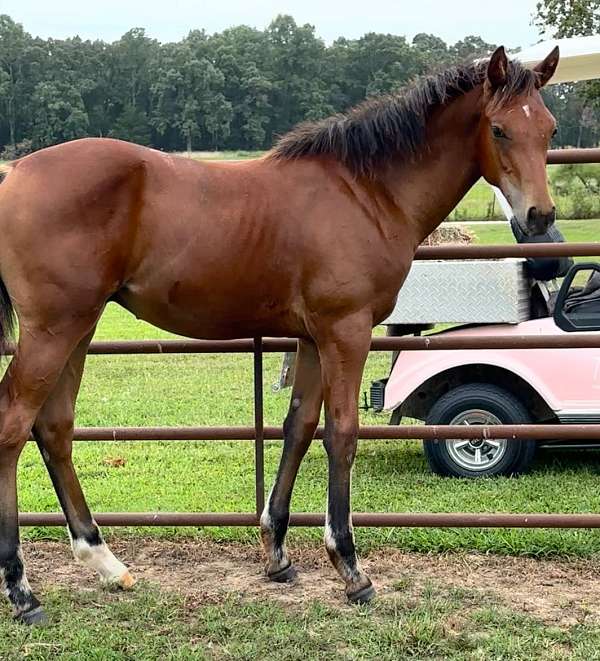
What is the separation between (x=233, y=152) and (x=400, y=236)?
3.10 metres

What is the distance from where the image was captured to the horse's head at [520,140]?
2.86 m

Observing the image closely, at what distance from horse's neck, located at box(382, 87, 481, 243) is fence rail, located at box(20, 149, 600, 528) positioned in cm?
39

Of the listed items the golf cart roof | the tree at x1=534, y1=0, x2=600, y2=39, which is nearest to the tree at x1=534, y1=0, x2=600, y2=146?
the tree at x1=534, y1=0, x2=600, y2=39

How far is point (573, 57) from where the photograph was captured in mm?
5746

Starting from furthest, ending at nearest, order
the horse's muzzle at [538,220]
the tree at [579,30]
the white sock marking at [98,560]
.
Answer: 1. the tree at [579,30]
2. the white sock marking at [98,560]
3. the horse's muzzle at [538,220]

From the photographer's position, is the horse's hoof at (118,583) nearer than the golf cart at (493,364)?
Yes

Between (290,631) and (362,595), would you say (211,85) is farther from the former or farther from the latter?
(290,631)

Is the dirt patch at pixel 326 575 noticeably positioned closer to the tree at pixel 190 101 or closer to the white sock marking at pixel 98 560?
the white sock marking at pixel 98 560

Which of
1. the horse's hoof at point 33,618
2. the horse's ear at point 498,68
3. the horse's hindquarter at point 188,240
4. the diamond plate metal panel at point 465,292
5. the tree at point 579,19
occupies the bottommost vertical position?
the horse's hoof at point 33,618

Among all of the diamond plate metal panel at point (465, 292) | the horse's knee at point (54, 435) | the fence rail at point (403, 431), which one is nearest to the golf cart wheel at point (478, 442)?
the diamond plate metal panel at point (465, 292)

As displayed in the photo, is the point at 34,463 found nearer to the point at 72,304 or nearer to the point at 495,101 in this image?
the point at 72,304

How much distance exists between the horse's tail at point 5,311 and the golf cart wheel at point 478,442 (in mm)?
2822

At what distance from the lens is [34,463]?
18.9 feet

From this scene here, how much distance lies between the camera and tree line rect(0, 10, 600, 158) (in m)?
7.53
